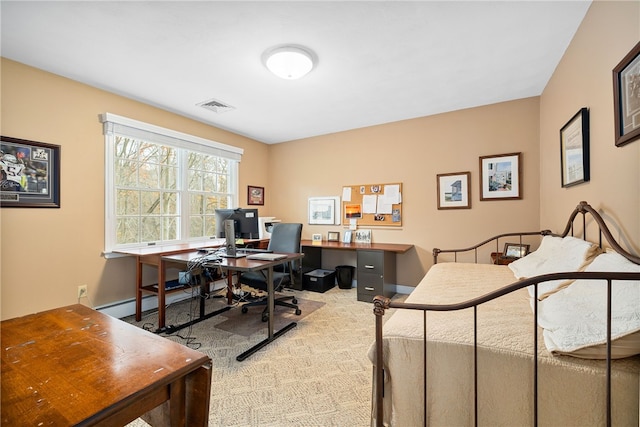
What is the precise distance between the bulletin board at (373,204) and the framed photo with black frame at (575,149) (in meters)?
1.90

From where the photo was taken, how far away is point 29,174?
2469mm

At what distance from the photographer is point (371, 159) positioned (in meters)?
4.25

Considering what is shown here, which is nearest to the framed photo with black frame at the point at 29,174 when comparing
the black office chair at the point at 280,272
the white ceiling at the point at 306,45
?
the white ceiling at the point at 306,45

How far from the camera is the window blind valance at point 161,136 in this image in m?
2.99

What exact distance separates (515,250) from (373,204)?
188cm

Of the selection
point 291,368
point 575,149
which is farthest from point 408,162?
point 291,368

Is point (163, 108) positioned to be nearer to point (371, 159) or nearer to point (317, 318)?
point (371, 159)

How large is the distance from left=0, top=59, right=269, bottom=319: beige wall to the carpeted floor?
2.48ft

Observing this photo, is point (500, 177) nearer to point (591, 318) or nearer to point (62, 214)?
point (591, 318)

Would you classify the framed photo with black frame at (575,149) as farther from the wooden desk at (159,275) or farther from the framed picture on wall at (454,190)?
the wooden desk at (159,275)

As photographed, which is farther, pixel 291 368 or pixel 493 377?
pixel 291 368

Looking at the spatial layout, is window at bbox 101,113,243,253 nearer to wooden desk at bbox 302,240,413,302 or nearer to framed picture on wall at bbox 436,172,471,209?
wooden desk at bbox 302,240,413,302

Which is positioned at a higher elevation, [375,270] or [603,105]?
[603,105]

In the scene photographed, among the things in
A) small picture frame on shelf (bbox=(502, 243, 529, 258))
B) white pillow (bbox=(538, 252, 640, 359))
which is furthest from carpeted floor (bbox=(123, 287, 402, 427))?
small picture frame on shelf (bbox=(502, 243, 529, 258))
